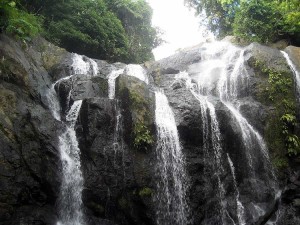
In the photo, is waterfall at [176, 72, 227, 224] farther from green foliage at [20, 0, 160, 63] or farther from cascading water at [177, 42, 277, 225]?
green foliage at [20, 0, 160, 63]

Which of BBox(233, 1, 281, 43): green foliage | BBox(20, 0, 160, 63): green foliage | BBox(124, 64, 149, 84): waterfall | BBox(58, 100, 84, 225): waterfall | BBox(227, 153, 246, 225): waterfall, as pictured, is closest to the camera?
BBox(58, 100, 84, 225): waterfall

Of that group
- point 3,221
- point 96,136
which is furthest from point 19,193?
point 96,136

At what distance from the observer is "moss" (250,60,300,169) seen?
1245 centimetres

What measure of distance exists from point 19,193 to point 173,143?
17.1 feet

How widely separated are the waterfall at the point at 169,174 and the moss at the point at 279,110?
4.00m

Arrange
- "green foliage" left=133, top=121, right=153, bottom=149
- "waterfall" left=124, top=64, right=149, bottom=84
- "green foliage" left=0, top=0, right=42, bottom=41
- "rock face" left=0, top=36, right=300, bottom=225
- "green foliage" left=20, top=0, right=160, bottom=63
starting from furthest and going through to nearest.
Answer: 1. "green foliage" left=20, top=0, right=160, bottom=63
2. "waterfall" left=124, top=64, right=149, bottom=84
3. "green foliage" left=0, top=0, right=42, bottom=41
4. "green foliage" left=133, top=121, right=153, bottom=149
5. "rock face" left=0, top=36, right=300, bottom=225

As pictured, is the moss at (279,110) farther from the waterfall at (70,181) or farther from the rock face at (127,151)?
the waterfall at (70,181)

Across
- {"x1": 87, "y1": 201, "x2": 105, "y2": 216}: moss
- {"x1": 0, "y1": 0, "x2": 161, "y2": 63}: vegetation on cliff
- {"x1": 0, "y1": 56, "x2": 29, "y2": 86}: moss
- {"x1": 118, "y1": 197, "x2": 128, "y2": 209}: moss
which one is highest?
{"x1": 0, "y1": 0, "x2": 161, "y2": 63}: vegetation on cliff

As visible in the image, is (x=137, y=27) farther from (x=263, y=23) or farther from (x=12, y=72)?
(x=12, y=72)

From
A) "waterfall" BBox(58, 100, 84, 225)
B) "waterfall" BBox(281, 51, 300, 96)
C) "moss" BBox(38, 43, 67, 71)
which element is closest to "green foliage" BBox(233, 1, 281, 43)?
"waterfall" BBox(281, 51, 300, 96)

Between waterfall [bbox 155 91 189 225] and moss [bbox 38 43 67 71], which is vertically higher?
moss [bbox 38 43 67 71]

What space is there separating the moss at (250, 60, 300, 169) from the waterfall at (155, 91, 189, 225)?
400 cm

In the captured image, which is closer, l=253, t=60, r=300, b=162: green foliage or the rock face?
the rock face

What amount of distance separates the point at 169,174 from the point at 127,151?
1611mm
